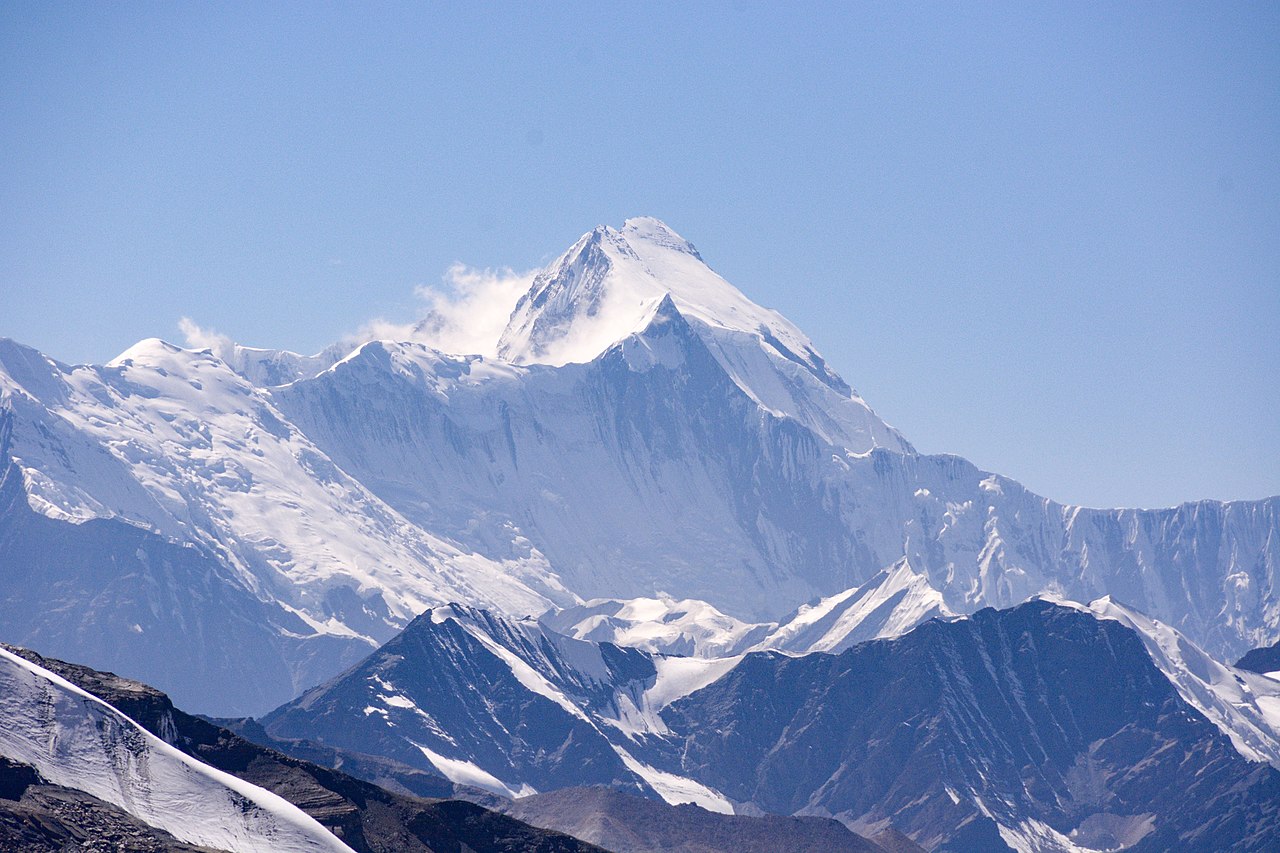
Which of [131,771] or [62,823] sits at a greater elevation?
[131,771]

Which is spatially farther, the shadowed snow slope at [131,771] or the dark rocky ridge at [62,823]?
the shadowed snow slope at [131,771]

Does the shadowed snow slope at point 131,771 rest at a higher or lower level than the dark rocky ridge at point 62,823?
higher

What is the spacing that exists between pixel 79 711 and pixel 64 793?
12.9m

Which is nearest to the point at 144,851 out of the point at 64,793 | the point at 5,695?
the point at 64,793

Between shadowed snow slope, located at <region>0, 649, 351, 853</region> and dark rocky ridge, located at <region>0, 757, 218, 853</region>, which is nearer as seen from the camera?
dark rocky ridge, located at <region>0, 757, 218, 853</region>

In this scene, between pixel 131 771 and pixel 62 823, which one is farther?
pixel 131 771

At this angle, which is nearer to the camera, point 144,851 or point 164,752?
point 144,851

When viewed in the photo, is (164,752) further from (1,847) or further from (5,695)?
(1,847)

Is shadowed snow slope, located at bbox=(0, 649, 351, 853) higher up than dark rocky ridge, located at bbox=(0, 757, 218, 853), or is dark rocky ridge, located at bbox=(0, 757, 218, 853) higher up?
shadowed snow slope, located at bbox=(0, 649, 351, 853)

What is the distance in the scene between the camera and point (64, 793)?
6880 inches

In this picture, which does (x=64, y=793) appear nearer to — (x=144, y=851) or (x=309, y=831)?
(x=144, y=851)

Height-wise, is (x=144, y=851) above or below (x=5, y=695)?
below

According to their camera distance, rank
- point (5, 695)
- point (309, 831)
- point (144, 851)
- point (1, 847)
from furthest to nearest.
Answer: point (309, 831)
point (5, 695)
point (144, 851)
point (1, 847)

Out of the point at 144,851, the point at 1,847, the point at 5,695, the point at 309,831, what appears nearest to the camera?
the point at 1,847
